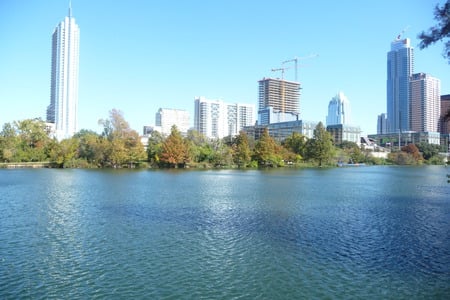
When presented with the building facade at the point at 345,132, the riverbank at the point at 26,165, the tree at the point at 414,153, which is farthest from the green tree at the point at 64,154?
the building facade at the point at 345,132

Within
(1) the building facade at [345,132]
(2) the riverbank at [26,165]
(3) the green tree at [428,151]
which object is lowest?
(2) the riverbank at [26,165]

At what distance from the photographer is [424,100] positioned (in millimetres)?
191500

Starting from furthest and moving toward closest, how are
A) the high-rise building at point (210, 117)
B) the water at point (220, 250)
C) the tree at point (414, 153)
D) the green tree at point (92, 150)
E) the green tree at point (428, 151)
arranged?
the high-rise building at point (210, 117) < the green tree at point (428, 151) < the tree at point (414, 153) < the green tree at point (92, 150) < the water at point (220, 250)

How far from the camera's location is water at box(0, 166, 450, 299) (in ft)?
31.7

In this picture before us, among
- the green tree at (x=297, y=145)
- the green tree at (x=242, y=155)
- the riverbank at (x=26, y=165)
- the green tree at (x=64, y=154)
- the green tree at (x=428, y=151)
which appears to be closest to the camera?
the riverbank at (x=26, y=165)

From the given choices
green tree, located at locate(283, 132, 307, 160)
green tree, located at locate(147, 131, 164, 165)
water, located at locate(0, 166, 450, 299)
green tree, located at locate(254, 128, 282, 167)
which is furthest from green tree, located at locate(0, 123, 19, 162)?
green tree, located at locate(283, 132, 307, 160)

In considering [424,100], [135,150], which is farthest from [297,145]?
[424,100]

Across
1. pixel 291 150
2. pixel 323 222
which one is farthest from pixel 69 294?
Answer: pixel 291 150

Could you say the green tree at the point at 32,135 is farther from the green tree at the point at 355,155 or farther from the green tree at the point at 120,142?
→ the green tree at the point at 355,155

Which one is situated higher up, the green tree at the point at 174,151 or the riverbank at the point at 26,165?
the green tree at the point at 174,151

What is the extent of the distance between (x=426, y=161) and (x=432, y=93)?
84.6m

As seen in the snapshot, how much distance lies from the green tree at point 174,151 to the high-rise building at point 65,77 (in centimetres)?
9690

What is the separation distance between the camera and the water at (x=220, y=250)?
9672mm

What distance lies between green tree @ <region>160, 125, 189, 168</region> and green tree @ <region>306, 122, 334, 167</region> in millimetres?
32371
